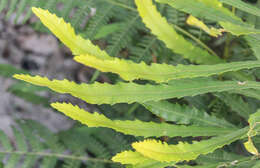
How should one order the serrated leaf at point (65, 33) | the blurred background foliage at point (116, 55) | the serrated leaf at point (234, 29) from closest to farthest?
1. the serrated leaf at point (65, 33)
2. the serrated leaf at point (234, 29)
3. the blurred background foliage at point (116, 55)

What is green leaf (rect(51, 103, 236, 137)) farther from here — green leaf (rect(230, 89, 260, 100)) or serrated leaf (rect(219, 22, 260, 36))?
serrated leaf (rect(219, 22, 260, 36))

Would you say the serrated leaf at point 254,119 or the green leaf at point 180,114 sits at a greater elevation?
the serrated leaf at point 254,119

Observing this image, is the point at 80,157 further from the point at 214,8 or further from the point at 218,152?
the point at 214,8

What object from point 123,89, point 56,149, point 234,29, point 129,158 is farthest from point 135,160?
point 56,149

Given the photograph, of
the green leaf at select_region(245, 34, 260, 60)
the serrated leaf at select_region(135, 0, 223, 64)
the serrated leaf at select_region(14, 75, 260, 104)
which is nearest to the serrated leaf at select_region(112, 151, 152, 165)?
the serrated leaf at select_region(14, 75, 260, 104)

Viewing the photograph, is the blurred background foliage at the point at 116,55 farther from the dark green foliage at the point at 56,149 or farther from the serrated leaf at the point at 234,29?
the serrated leaf at the point at 234,29

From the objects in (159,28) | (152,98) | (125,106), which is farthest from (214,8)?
(125,106)

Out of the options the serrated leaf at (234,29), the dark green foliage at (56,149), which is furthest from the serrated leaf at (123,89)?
the dark green foliage at (56,149)

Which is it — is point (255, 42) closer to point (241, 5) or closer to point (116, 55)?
point (241, 5)
